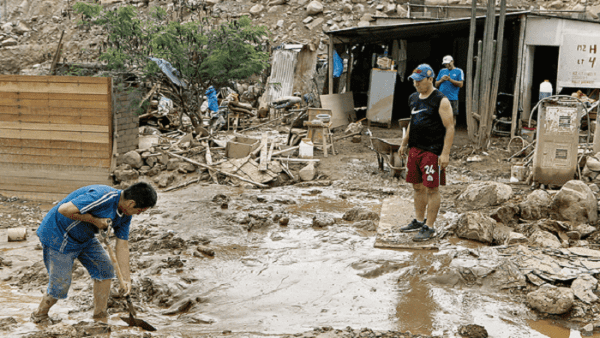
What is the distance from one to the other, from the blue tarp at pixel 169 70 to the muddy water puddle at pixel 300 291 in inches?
234

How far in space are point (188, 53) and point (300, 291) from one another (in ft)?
28.4

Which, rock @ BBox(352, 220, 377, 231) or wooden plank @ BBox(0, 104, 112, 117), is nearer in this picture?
rock @ BBox(352, 220, 377, 231)

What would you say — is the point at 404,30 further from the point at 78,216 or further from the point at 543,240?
the point at 78,216

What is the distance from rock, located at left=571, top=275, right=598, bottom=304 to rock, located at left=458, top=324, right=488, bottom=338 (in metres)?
1.11

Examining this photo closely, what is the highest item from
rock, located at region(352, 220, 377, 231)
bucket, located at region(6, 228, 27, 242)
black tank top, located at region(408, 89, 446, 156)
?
black tank top, located at region(408, 89, 446, 156)

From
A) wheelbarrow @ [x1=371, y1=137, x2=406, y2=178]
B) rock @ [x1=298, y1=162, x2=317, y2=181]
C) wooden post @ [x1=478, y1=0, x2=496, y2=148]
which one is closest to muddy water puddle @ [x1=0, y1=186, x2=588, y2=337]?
rock @ [x1=298, y1=162, x2=317, y2=181]

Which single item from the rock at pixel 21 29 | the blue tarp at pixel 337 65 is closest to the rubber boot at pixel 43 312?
the blue tarp at pixel 337 65

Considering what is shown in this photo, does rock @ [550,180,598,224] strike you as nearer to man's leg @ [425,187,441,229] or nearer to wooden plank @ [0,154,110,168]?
man's leg @ [425,187,441,229]

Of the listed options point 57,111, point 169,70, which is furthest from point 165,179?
point 169,70

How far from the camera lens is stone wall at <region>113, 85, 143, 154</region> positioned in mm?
10406

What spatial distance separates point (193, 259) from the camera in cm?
583

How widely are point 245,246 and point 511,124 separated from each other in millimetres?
8793

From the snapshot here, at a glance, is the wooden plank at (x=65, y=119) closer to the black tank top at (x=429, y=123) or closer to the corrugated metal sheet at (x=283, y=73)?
the black tank top at (x=429, y=123)

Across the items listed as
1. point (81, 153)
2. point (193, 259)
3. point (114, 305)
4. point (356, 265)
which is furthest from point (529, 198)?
point (81, 153)
